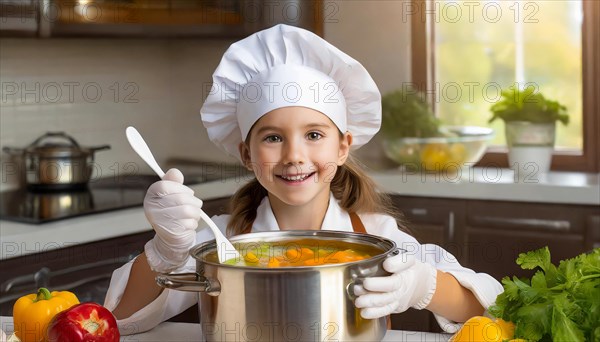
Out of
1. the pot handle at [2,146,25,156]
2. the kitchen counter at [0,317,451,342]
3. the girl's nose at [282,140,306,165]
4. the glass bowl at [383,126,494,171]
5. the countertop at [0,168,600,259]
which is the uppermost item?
the girl's nose at [282,140,306,165]

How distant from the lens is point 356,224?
172 cm

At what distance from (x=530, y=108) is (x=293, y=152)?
182cm

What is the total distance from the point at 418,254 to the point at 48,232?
1.19m

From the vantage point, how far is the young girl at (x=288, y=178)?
1332mm

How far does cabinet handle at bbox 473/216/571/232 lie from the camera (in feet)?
9.13

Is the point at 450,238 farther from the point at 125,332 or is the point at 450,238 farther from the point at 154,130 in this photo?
the point at 125,332

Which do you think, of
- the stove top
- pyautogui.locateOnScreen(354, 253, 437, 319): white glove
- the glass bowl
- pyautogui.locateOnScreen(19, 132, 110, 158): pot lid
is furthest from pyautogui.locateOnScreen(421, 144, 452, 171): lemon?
pyautogui.locateOnScreen(354, 253, 437, 319): white glove

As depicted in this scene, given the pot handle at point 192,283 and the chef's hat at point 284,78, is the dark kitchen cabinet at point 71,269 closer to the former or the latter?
the chef's hat at point 284,78

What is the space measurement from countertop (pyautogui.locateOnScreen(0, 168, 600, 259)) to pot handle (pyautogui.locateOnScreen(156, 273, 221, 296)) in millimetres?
1288

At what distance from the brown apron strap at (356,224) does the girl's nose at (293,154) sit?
27 cm

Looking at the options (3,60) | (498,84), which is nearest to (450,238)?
(498,84)

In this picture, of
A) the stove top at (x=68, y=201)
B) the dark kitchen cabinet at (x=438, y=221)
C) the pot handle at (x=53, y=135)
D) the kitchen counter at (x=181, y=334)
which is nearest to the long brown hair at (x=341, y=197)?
the kitchen counter at (x=181, y=334)

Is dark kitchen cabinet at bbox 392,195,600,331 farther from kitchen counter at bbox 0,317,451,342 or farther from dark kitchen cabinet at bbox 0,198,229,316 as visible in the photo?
kitchen counter at bbox 0,317,451,342

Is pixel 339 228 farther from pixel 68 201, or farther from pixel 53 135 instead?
pixel 53 135
